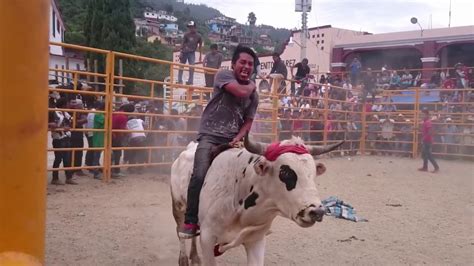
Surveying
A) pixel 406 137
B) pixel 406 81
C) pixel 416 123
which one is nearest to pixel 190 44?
pixel 416 123

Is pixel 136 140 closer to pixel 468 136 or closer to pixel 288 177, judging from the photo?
pixel 288 177

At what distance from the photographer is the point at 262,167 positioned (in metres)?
3.14

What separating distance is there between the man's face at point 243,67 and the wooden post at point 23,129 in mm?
2770

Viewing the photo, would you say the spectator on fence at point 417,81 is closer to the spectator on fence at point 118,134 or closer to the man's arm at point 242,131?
the spectator on fence at point 118,134

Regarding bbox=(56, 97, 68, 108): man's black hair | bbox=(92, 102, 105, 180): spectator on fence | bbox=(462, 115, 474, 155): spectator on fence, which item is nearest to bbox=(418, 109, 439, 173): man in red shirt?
bbox=(462, 115, 474, 155): spectator on fence

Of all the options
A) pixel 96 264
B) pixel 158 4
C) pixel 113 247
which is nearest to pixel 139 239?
pixel 113 247

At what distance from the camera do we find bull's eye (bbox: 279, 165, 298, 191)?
2.99 m

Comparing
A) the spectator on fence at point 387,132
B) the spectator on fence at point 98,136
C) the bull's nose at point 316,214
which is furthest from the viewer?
the spectator on fence at point 387,132

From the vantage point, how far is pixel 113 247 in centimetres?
532

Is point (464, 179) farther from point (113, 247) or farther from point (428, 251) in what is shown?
point (113, 247)

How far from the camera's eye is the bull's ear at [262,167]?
3.14 meters

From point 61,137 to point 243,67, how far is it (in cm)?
585

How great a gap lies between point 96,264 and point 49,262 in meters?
0.45

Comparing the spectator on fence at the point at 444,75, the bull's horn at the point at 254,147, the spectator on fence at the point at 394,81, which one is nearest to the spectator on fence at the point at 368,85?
the spectator on fence at the point at 394,81
